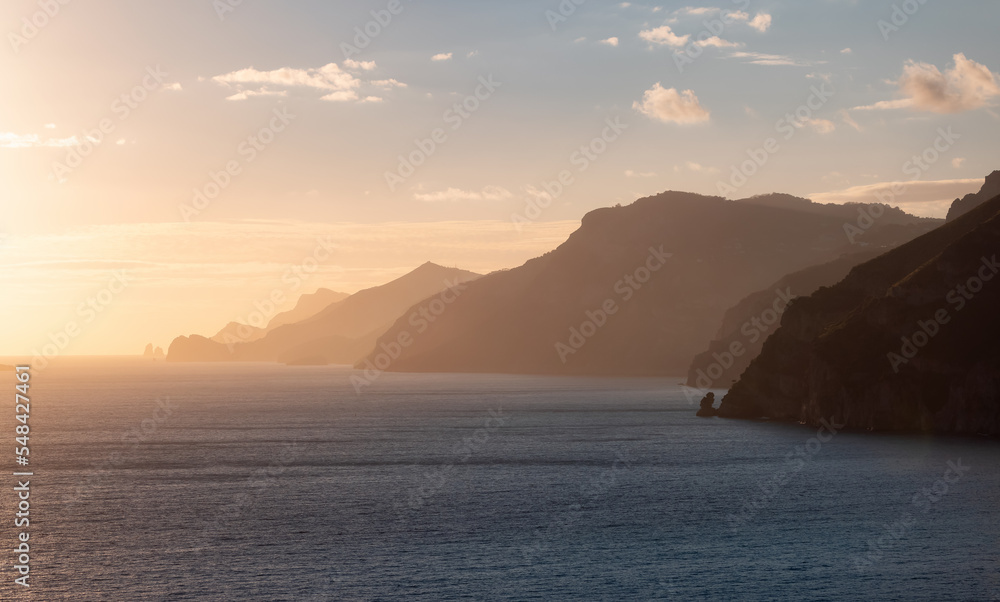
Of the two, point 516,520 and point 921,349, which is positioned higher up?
point 921,349

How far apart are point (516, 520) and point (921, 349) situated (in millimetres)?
100904

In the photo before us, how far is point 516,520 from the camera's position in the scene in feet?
282

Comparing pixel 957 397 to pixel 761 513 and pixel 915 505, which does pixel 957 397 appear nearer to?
pixel 915 505

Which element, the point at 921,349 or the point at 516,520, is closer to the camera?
the point at 516,520

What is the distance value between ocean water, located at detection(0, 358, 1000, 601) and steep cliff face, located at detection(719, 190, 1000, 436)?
10.7 metres

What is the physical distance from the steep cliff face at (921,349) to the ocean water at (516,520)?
1067 cm

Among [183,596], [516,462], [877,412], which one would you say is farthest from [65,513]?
[877,412]

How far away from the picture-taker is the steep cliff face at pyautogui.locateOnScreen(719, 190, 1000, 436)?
479 ft

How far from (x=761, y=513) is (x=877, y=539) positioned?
44.9ft

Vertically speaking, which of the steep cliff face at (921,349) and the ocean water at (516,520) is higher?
the steep cliff face at (921,349)

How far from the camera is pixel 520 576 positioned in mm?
66875

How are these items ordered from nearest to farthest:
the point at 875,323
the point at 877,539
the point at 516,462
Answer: the point at 877,539, the point at 516,462, the point at 875,323

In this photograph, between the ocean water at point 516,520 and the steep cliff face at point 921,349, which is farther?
the steep cliff face at point 921,349

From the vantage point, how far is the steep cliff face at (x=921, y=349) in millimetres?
146000
